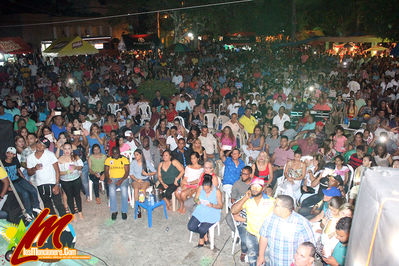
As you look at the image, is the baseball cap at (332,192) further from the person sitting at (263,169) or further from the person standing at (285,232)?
the person standing at (285,232)

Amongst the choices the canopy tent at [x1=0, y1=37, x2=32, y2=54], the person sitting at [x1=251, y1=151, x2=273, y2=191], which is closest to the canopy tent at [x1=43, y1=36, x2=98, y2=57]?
the canopy tent at [x1=0, y1=37, x2=32, y2=54]

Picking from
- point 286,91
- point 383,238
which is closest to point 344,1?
point 286,91

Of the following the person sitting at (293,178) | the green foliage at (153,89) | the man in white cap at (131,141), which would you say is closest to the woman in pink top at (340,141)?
the person sitting at (293,178)

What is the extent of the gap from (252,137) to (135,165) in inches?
116

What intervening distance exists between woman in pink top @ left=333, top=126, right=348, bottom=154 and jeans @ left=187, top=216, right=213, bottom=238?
3.70 m

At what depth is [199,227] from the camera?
505 centimetres

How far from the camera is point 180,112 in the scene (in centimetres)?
1042

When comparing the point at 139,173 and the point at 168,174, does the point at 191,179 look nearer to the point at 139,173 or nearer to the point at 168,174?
the point at 168,174

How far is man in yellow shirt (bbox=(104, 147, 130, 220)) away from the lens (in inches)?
240

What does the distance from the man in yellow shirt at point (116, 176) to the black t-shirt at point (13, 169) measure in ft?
4.89

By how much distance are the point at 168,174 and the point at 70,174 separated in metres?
1.77

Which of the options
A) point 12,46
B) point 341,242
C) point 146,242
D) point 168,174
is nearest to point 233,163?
point 168,174

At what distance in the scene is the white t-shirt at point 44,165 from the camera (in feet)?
18.6

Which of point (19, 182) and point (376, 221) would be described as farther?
point (19, 182)
